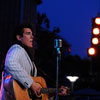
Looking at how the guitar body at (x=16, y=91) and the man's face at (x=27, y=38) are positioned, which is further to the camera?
the man's face at (x=27, y=38)

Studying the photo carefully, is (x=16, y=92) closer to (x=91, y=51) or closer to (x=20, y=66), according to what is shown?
(x=20, y=66)

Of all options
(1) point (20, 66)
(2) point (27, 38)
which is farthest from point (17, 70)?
(2) point (27, 38)

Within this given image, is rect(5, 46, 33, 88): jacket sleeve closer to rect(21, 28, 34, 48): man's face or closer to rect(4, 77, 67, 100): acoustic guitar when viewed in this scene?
rect(4, 77, 67, 100): acoustic guitar

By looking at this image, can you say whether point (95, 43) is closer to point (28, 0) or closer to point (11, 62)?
point (28, 0)

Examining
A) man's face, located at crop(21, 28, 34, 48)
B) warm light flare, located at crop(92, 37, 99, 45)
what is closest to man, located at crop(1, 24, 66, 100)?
man's face, located at crop(21, 28, 34, 48)

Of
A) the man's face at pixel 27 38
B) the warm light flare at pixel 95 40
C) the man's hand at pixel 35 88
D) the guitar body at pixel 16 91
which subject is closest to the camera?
the guitar body at pixel 16 91

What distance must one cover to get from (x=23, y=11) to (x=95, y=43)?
259 cm

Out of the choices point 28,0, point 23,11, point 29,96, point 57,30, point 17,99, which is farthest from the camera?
point 57,30

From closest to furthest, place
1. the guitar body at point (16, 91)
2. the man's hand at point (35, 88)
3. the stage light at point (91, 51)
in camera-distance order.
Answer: the guitar body at point (16, 91)
the man's hand at point (35, 88)
the stage light at point (91, 51)

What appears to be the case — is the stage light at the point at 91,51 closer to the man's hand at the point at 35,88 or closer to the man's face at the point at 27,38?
the man's face at the point at 27,38

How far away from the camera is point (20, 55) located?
3.17 metres

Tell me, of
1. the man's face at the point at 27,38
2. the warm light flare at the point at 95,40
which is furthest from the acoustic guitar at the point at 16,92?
the warm light flare at the point at 95,40

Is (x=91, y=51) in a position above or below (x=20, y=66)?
above

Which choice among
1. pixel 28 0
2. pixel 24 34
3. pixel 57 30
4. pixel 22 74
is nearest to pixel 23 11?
pixel 28 0
